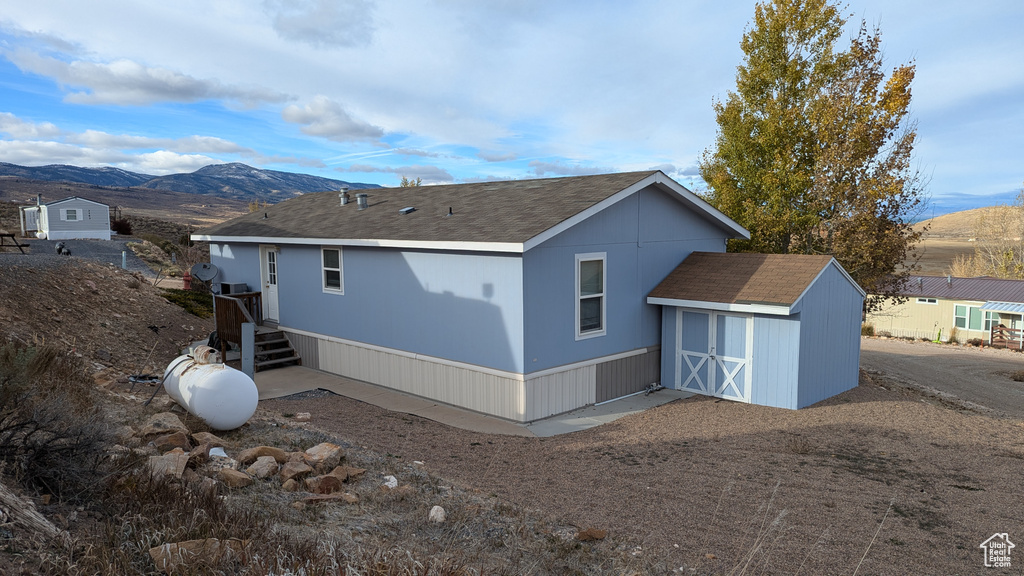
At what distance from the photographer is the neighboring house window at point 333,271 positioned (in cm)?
1423

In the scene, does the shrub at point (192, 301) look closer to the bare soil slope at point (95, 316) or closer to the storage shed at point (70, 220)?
the bare soil slope at point (95, 316)

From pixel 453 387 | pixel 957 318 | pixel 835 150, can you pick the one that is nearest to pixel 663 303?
pixel 453 387

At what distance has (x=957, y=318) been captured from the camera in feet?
100.0

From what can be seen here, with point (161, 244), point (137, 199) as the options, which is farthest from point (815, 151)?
point (137, 199)

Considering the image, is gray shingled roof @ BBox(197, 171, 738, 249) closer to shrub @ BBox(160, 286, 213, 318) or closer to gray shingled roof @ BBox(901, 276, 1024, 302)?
shrub @ BBox(160, 286, 213, 318)

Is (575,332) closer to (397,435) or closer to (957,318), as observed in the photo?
(397,435)

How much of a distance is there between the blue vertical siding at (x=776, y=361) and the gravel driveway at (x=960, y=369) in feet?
19.7

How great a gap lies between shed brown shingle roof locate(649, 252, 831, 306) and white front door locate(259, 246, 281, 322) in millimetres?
9672

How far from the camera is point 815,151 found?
16.5m

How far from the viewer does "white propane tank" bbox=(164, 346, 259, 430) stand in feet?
28.1

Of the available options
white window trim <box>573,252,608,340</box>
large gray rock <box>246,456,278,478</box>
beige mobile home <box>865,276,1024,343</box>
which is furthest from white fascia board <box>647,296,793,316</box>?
beige mobile home <box>865,276,1024,343</box>

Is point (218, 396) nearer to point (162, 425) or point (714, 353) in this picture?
point (162, 425)

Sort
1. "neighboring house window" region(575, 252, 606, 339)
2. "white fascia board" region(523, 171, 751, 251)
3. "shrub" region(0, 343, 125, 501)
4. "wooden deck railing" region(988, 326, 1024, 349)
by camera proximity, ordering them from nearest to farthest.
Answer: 1. "shrub" region(0, 343, 125, 501)
2. "white fascia board" region(523, 171, 751, 251)
3. "neighboring house window" region(575, 252, 606, 339)
4. "wooden deck railing" region(988, 326, 1024, 349)

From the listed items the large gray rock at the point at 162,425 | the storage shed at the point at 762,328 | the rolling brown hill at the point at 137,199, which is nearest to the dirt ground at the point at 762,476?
the storage shed at the point at 762,328
